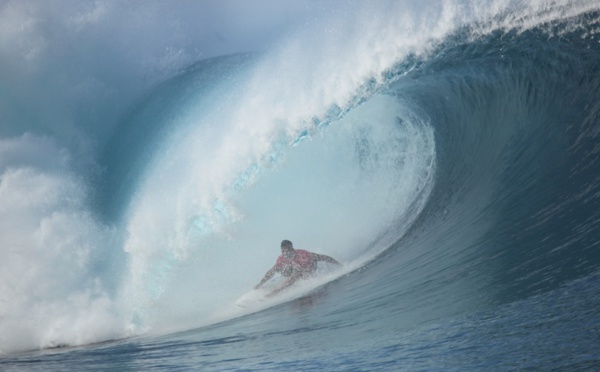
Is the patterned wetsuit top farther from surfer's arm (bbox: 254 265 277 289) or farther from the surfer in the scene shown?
surfer's arm (bbox: 254 265 277 289)

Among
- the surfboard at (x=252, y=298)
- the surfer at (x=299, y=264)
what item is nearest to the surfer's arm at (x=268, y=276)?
the surfboard at (x=252, y=298)

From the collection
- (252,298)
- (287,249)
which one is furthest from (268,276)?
(287,249)

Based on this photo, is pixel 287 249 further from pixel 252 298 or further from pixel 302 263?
pixel 252 298

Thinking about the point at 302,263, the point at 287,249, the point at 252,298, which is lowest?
the point at 252,298

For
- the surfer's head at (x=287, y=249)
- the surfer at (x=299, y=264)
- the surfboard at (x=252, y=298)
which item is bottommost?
the surfboard at (x=252, y=298)

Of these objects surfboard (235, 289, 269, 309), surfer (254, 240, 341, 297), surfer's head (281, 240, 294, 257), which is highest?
surfer's head (281, 240, 294, 257)

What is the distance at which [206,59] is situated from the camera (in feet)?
62.5

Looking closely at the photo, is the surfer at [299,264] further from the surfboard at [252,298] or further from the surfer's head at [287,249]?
the surfboard at [252,298]

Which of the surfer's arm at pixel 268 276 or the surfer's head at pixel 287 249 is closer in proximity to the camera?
the surfer's head at pixel 287 249

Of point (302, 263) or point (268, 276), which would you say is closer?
point (302, 263)

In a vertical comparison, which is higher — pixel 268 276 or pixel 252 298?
pixel 268 276

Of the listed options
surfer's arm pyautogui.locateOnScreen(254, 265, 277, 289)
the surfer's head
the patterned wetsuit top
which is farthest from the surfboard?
the surfer's head

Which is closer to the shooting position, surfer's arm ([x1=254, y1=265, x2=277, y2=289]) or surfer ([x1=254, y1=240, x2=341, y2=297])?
surfer ([x1=254, y1=240, x2=341, y2=297])

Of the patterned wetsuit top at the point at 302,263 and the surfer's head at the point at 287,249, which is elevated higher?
the surfer's head at the point at 287,249
